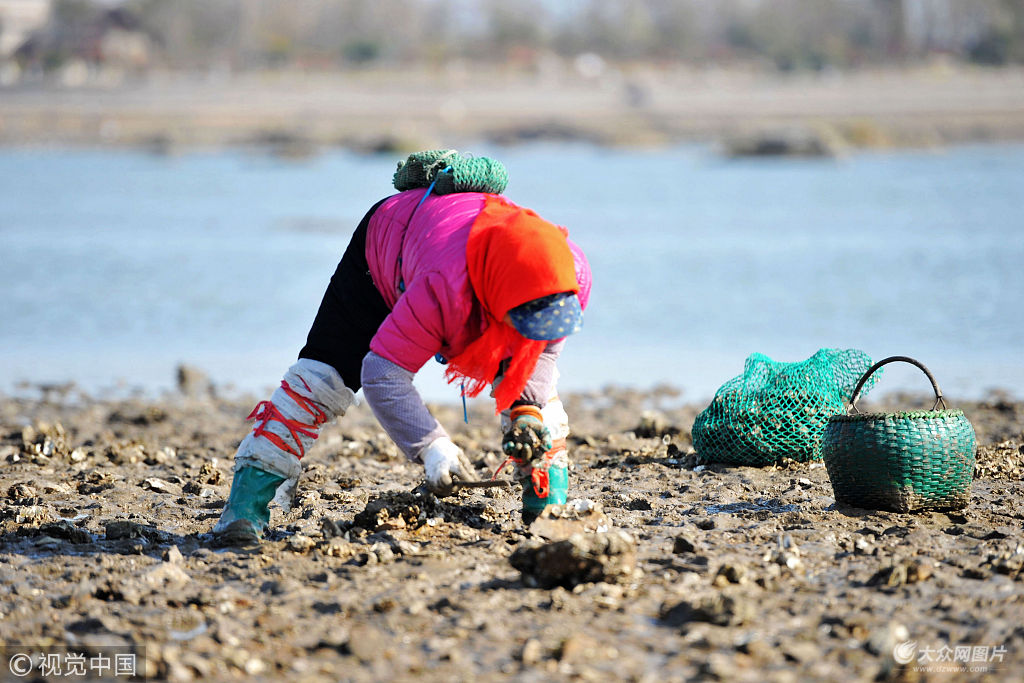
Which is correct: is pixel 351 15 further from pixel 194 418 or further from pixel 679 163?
pixel 194 418

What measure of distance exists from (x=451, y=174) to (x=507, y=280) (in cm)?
74

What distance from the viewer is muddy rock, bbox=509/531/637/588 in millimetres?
4180

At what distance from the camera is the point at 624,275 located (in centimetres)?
1627

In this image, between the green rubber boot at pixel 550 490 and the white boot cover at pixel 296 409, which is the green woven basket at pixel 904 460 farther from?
the white boot cover at pixel 296 409

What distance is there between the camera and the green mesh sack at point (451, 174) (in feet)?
15.4

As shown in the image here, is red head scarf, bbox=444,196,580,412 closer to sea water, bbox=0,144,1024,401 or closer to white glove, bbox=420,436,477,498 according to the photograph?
white glove, bbox=420,436,477,498

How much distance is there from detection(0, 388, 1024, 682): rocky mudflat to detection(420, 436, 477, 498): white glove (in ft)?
1.03

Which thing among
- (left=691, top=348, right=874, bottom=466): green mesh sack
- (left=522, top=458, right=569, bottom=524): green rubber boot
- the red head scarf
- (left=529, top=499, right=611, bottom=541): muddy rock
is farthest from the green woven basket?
the red head scarf

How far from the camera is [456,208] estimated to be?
4.52 m

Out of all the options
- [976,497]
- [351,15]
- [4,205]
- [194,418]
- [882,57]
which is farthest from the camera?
[351,15]

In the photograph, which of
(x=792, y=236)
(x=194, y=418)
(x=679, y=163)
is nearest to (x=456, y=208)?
(x=194, y=418)

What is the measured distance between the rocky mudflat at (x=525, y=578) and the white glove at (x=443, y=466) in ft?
1.03

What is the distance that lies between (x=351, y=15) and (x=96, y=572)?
118704 millimetres

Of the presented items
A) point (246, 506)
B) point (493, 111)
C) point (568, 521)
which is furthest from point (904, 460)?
point (493, 111)
